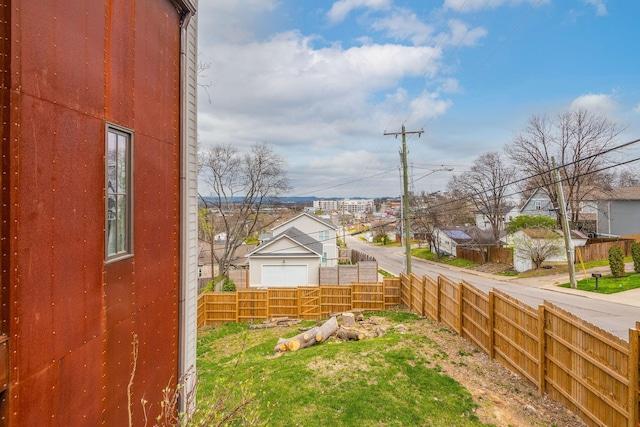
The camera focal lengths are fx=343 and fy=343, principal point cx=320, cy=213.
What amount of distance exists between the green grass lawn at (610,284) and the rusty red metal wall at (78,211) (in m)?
19.3

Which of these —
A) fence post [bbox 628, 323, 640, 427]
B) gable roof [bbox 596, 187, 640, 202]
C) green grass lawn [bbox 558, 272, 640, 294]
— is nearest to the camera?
fence post [bbox 628, 323, 640, 427]

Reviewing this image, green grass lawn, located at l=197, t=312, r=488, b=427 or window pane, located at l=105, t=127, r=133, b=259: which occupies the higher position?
window pane, located at l=105, t=127, r=133, b=259

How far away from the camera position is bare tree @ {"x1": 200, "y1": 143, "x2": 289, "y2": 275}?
Answer: 23.0 meters

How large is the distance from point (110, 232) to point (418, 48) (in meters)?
15.1

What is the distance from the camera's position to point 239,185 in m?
23.8

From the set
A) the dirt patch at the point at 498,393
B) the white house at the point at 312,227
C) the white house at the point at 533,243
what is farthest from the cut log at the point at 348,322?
the white house at the point at 312,227

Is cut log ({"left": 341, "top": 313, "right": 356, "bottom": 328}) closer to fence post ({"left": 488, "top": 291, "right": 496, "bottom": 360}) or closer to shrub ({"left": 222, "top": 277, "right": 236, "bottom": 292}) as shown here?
fence post ({"left": 488, "top": 291, "right": 496, "bottom": 360})

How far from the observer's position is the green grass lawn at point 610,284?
1600cm

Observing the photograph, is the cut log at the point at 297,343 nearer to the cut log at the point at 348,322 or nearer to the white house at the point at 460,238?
the cut log at the point at 348,322

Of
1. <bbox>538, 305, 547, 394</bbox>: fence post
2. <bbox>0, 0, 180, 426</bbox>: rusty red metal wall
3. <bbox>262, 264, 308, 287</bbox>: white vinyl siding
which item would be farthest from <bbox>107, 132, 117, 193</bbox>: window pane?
<bbox>262, 264, 308, 287</bbox>: white vinyl siding

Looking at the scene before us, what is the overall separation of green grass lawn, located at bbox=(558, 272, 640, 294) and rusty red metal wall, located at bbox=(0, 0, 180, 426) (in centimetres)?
1935

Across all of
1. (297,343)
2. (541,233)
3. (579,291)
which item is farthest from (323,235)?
(297,343)

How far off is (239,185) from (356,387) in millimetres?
19378

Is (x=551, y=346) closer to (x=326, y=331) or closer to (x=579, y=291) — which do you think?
(x=326, y=331)
